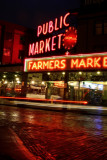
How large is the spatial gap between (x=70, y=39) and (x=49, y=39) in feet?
11.2

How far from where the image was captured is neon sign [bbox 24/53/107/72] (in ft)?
73.6

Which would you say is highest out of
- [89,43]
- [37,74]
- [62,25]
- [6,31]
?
[6,31]

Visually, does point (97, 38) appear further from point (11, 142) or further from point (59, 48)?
point (11, 142)

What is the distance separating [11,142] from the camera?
6621 mm

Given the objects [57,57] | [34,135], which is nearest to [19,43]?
[57,57]

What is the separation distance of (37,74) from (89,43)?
8682 millimetres

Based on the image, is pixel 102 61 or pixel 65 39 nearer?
pixel 102 61

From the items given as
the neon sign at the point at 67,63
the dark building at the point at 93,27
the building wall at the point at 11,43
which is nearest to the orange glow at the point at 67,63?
the neon sign at the point at 67,63

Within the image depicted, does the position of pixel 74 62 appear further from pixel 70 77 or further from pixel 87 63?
pixel 70 77

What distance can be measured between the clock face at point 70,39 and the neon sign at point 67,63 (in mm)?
2503

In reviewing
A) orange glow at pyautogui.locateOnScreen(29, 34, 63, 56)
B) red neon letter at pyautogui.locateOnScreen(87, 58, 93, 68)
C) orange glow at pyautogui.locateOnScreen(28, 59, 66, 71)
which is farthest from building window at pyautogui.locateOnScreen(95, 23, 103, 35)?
orange glow at pyautogui.locateOnScreen(28, 59, 66, 71)

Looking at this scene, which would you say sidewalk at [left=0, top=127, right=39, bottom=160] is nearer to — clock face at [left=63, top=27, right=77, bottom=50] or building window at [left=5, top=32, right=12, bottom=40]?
clock face at [left=63, top=27, right=77, bottom=50]

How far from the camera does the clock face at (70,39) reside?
26781mm

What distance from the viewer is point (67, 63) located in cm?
2495
